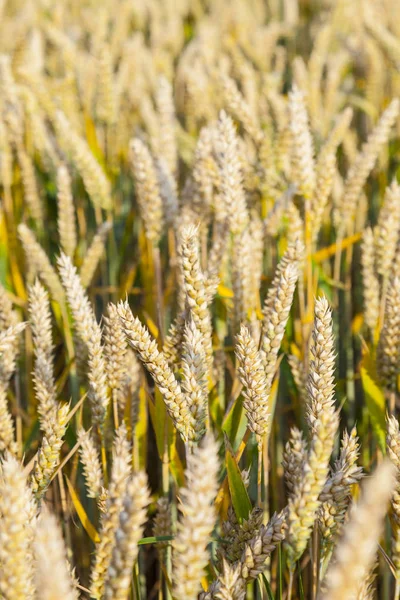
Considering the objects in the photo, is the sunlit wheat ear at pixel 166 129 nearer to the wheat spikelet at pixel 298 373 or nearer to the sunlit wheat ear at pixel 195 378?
the wheat spikelet at pixel 298 373

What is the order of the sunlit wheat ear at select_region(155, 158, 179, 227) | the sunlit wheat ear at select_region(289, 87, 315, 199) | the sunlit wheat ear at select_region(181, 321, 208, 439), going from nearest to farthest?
1. the sunlit wheat ear at select_region(181, 321, 208, 439)
2. the sunlit wheat ear at select_region(289, 87, 315, 199)
3. the sunlit wheat ear at select_region(155, 158, 179, 227)

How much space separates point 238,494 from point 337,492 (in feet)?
0.58

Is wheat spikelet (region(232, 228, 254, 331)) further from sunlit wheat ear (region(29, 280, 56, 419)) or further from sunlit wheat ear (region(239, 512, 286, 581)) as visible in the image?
sunlit wheat ear (region(239, 512, 286, 581))

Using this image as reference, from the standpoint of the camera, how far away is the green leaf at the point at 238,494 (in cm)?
93

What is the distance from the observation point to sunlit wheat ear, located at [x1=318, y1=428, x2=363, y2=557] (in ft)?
2.65

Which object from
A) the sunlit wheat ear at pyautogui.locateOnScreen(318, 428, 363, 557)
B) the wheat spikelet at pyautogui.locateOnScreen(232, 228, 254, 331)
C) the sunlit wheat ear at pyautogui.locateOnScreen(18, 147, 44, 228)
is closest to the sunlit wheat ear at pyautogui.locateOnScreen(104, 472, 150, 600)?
the sunlit wheat ear at pyautogui.locateOnScreen(318, 428, 363, 557)

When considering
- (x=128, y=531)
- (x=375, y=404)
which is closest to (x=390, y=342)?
(x=375, y=404)

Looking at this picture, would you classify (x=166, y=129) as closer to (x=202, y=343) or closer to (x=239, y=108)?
(x=239, y=108)

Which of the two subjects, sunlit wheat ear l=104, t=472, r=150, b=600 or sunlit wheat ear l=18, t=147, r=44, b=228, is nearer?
sunlit wheat ear l=104, t=472, r=150, b=600

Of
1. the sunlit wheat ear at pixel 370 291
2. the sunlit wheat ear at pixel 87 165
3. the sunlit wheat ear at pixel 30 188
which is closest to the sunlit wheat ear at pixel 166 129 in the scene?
the sunlit wheat ear at pixel 87 165

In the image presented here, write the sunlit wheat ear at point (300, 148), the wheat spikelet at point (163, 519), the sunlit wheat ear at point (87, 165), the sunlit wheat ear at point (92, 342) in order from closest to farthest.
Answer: the sunlit wheat ear at point (92, 342) < the wheat spikelet at point (163, 519) < the sunlit wheat ear at point (300, 148) < the sunlit wheat ear at point (87, 165)

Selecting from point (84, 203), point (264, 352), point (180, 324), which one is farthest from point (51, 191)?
point (264, 352)

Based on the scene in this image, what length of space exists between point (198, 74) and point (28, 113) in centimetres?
60

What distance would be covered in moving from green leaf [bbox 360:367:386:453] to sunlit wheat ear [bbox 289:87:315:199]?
0.42 metres
